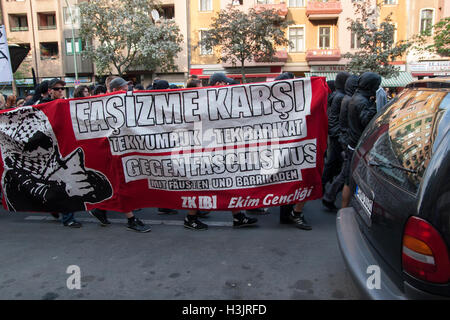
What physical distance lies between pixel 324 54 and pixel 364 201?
26.5 metres

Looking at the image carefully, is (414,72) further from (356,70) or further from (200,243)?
(200,243)

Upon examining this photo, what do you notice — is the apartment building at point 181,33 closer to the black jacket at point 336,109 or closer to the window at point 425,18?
the window at point 425,18

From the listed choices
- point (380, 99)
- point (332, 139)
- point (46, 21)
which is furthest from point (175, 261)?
point (46, 21)

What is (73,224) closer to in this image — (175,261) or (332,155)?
(175,261)

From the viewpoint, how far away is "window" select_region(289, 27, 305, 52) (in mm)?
28375

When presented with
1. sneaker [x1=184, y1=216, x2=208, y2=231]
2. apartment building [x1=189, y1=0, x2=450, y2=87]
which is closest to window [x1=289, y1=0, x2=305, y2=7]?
apartment building [x1=189, y1=0, x2=450, y2=87]

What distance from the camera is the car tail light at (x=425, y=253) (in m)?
1.84

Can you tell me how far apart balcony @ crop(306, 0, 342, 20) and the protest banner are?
84.7 ft

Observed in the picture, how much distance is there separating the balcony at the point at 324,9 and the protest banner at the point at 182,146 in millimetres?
25806

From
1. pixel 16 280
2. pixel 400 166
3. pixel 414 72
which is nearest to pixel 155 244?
pixel 16 280

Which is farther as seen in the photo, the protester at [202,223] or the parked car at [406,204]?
the protester at [202,223]

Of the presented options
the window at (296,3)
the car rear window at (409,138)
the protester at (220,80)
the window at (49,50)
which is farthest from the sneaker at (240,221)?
the window at (49,50)

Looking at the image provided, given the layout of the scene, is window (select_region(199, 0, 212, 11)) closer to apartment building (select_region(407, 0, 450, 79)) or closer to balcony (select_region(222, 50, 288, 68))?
balcony (select_region(222, 50, 288, 68))

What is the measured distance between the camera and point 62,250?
401cm
